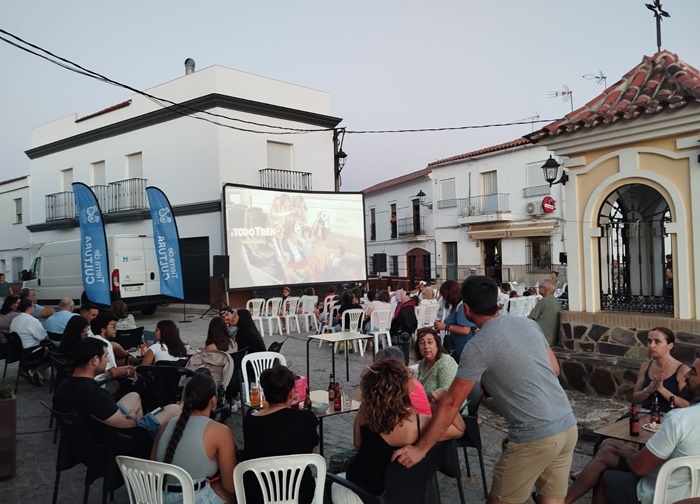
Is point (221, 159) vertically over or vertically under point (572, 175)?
over

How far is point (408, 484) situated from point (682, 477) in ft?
4.46

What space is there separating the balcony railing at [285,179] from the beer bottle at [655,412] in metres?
14.1

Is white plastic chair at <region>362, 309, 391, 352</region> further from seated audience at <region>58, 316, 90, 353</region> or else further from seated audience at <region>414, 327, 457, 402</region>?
seated audience at <region>414, 327, 457, 402</region>

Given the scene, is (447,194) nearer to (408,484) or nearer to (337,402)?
(337,402)

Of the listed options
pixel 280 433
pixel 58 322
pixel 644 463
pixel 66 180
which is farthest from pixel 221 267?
pixel 644 463

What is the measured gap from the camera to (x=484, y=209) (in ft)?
85.4

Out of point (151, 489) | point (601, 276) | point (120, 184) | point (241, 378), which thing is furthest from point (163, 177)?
point (151, 489)

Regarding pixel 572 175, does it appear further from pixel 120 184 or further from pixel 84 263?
pixel 120 184

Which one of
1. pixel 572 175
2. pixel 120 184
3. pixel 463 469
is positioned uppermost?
pixel 120 184

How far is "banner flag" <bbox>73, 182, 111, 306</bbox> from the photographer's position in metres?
12.3

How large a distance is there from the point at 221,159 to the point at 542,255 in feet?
49.7

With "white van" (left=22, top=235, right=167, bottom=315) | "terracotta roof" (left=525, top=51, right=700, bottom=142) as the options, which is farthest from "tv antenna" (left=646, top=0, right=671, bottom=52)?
"white van" (left=22, top=235, right=167, bottom=315)

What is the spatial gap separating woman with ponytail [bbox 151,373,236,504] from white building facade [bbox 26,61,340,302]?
43.3 feet

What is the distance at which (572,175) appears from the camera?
22.2 feet
